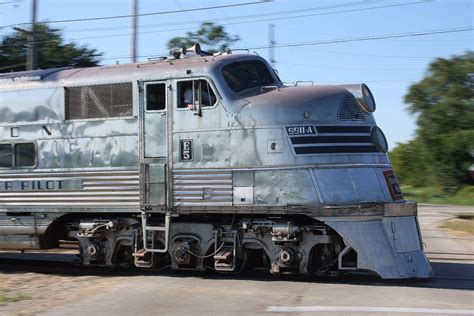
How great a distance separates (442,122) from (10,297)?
3519 centimetres

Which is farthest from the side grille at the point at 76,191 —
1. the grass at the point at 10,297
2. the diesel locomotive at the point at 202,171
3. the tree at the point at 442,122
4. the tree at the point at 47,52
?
the tree at the point at 442,122

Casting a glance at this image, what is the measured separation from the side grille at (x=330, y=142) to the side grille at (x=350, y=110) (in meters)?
0.17

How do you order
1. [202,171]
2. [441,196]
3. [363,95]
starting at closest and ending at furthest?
[363,95] < [202,171] < [441,196]

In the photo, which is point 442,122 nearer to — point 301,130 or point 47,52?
point 47,52

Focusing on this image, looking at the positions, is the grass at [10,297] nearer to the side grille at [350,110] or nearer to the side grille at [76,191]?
the side grille at [76,191]

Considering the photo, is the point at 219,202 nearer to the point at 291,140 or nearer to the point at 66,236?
the point at 291,140

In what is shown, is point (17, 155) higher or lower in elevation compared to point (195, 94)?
lower

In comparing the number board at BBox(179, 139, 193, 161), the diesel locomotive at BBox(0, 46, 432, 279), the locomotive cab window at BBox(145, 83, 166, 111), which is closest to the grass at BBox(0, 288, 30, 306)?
the diesel locomotive at BBox(0, 46, 432, 279)

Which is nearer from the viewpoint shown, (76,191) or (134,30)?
(76,191)

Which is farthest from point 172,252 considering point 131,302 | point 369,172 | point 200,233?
point 369,172

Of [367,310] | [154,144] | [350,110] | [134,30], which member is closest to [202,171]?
[154,144]

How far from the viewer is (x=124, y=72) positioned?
10258mm

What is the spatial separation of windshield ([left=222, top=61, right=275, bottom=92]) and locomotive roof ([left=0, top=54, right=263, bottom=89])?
0.40 ft

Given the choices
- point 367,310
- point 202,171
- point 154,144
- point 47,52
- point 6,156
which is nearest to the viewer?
point 367,310
